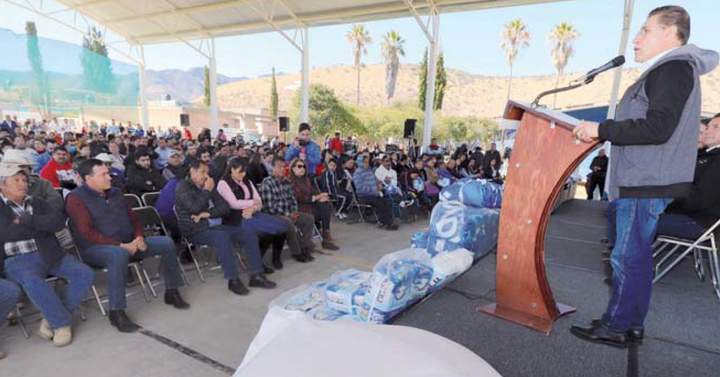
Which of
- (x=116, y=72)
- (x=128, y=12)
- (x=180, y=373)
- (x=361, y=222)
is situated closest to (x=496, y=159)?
(x=361, y=222)

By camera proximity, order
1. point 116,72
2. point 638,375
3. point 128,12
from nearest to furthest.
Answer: point 638,375 < point 128,12 < point 116,72

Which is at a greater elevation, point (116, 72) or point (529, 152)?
point (116, 72)

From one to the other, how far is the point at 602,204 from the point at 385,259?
22.0ft

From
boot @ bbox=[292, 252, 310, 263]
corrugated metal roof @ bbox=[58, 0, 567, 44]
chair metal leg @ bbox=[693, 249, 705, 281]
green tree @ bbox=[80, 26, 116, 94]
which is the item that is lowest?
boot @ bbox=[292, 252, 310, 263]

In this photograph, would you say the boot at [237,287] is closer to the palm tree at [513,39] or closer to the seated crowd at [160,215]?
the seated crowd at [160,215]

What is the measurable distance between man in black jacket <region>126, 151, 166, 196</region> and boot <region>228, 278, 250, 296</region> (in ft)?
7.72

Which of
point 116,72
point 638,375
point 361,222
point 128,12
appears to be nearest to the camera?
point 638,375

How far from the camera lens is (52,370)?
227 centimetres

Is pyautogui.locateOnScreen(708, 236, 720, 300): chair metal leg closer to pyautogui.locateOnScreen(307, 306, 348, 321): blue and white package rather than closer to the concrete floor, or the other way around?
pyautogui.locateOnScreen(307, 306, 348, 321): blue and white package

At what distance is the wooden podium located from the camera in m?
1.73

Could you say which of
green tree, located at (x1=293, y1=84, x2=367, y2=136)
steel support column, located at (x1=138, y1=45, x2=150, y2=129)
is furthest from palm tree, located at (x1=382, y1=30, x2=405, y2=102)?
steel support column, located at (x1=138, y1=45, x2=150, y2=129)

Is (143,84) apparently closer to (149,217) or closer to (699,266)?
(149,217)

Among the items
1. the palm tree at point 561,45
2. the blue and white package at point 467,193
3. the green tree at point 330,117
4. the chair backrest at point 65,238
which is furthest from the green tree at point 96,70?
the palm tree at point 561,45

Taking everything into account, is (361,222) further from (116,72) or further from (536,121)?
(116,72)
